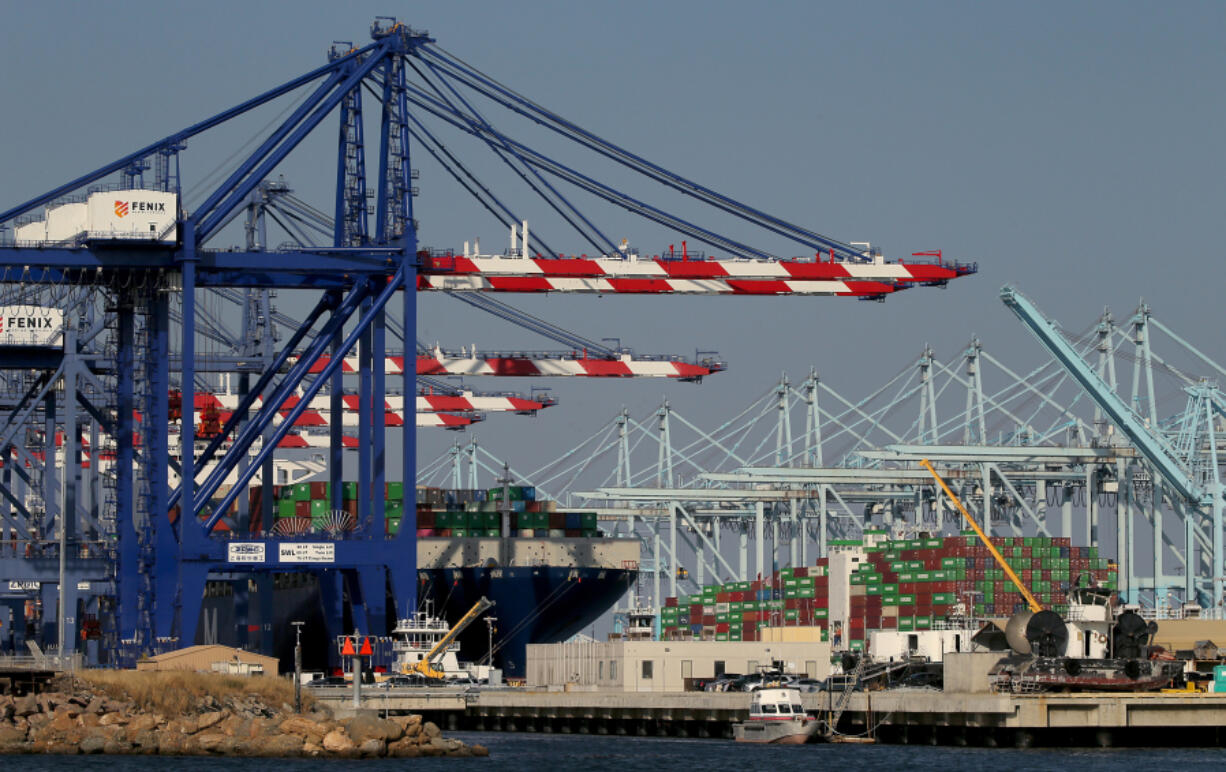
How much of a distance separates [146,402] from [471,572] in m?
15.2

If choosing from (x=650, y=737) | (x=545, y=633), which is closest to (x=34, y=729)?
(x=650, y=737)

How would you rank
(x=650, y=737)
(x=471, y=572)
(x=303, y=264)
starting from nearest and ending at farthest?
(x=650, y=737)
(x=303, y=264)
(x=471, y=572)

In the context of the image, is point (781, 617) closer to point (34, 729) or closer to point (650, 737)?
point (650, 737)

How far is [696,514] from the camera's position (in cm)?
11338

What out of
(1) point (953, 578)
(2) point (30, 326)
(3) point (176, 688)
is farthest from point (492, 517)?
(3) point (176, 688)

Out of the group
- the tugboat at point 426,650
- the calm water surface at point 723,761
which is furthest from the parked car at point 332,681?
the calm water surface at point 723,761

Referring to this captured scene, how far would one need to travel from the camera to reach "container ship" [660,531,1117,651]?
243ft

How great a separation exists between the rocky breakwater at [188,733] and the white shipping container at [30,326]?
66.2ft

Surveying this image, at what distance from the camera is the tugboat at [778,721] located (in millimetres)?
50781

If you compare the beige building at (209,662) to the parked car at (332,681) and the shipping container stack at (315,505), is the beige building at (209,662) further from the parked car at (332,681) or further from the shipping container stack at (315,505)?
the shipping container stack at (315,505)

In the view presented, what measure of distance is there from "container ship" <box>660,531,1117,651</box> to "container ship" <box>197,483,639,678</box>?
6210 mm

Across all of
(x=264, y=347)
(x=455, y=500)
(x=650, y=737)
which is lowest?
(x=650, y=737)

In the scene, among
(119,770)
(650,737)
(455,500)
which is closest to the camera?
(119,770)

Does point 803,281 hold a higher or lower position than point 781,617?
higher
